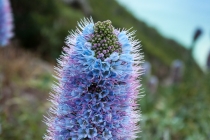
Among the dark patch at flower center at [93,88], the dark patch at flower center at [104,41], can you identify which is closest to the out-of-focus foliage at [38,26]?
the dark patch at flower center at [104,41]

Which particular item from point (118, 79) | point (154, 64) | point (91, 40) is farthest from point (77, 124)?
point (154, 64)

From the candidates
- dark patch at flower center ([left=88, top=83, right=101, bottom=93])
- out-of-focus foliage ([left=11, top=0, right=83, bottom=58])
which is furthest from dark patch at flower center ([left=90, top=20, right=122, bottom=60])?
out-of-focus foliage ([left=11, top=0, right=83, bottom=58])

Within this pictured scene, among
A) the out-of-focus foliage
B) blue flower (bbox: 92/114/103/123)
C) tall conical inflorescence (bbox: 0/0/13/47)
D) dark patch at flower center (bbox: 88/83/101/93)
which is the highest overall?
the out-of-focus foliage

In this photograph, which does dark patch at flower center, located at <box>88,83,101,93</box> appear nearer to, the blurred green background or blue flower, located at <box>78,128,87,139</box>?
blue flower, located at <box>78,128,87,139</box>

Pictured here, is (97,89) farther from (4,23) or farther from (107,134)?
(4,23)

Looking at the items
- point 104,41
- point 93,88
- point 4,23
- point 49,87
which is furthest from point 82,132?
point 49,87

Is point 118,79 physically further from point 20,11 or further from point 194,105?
point 20,11

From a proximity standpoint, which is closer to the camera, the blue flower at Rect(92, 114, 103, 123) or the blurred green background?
the blue flower at Rect(92, 114, 103, 123)
